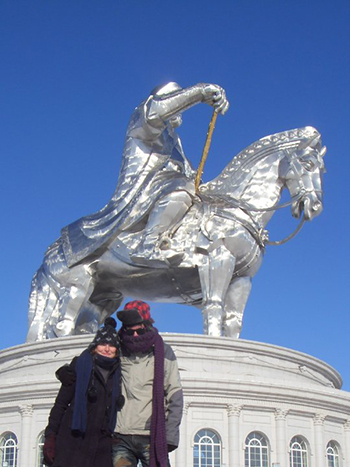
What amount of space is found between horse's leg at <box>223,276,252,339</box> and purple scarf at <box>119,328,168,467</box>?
10961 mm

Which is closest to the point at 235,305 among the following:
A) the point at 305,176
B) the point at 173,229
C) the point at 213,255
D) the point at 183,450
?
the point at 213,255

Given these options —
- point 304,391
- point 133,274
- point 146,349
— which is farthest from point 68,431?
point 133,274

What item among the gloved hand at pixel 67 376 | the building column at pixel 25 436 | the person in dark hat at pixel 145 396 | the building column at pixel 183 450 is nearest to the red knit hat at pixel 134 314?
the person in dark hat at pixel 145 396

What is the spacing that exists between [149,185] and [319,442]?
19.7ft

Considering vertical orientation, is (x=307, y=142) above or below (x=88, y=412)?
above

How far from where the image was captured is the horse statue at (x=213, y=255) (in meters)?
14.9

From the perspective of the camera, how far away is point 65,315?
51.2 ft

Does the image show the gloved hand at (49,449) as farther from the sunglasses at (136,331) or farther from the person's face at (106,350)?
the sunglasses at (136,331)

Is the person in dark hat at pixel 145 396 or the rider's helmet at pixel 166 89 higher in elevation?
the rider's helmet at pixel 166 89

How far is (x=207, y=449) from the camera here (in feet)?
43.1

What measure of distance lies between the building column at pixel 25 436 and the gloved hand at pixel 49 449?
951cm

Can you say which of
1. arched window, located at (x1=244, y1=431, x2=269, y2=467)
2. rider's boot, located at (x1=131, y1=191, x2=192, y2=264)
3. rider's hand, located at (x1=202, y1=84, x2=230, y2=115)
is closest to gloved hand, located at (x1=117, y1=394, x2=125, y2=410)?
arched window, located at (x1=244, y1=431, x2=269, y2=467)

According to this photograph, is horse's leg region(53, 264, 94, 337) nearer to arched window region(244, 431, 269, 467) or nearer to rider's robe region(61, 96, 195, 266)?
rider's robe region(61, 96, 195, 266)

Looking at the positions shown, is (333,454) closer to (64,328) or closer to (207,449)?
(207,449)
